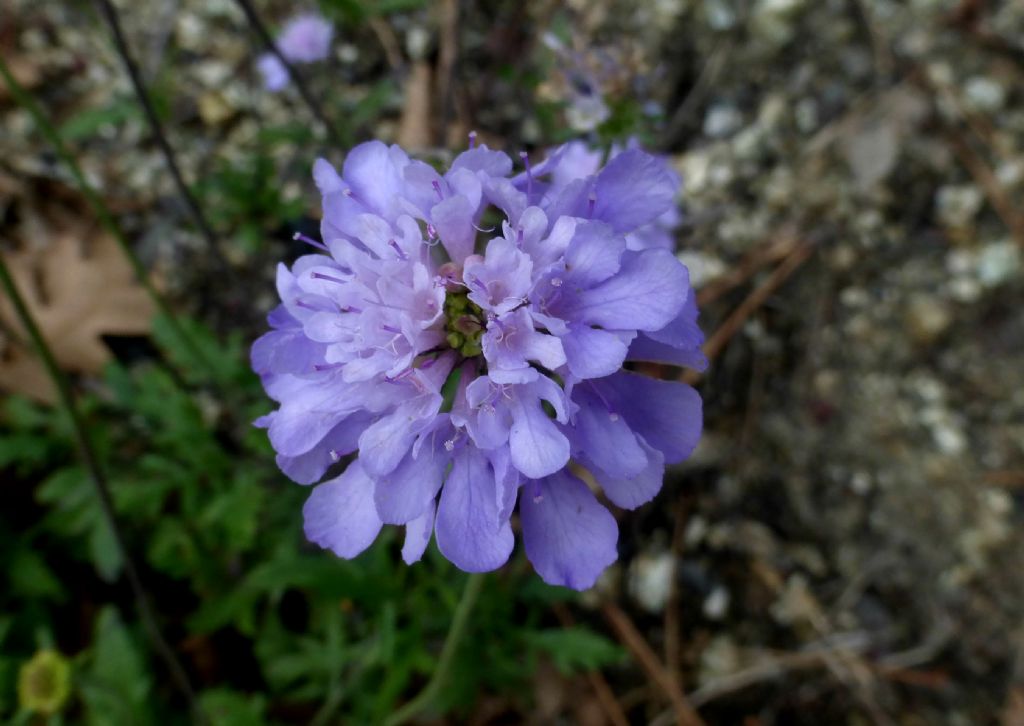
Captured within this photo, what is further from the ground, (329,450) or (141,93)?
(141,93)

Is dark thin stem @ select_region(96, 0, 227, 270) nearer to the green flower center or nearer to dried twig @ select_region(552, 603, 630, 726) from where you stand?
the green flower center

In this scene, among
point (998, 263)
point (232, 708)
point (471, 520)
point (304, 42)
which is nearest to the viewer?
point (471, 520)

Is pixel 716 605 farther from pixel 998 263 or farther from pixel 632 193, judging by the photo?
pixel 632 193

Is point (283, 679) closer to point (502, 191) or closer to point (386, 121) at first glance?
point (502, 191)

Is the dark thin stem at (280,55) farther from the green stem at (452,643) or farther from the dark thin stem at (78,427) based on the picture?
the green stem at (452,643)

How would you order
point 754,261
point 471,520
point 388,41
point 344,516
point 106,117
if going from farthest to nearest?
1. point 388,41
2. point 754,261
3. point 106,117
4. point 344,516
5. point 471,520

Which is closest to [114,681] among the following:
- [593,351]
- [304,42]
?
[593,351]
